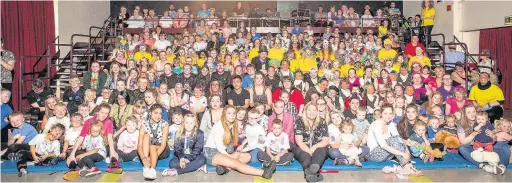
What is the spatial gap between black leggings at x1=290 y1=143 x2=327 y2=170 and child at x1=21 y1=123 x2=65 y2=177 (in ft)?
11.0

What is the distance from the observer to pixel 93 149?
6152 millimetres

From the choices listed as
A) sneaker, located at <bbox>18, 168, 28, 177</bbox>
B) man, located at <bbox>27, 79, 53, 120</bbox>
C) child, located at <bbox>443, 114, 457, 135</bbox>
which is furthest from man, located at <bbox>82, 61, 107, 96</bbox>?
child, located at <bbox>443, 114, 457, 135</bbox>

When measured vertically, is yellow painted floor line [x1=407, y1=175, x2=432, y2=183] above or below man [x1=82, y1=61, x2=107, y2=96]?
below

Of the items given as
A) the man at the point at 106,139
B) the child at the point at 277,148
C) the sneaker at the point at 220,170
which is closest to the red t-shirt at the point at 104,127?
the man at the point at 106,139

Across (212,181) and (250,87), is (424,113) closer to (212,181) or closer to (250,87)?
(250,87)

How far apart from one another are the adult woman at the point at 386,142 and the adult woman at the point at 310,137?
715mm

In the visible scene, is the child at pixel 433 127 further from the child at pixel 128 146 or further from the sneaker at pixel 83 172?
the sneaker at pixel 83 172

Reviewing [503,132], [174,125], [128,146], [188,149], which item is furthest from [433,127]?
[128,146]

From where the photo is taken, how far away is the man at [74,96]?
7773mm

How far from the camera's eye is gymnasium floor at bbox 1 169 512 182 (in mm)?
5629

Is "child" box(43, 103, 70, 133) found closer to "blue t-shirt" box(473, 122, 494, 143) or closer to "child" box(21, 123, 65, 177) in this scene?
"child" box(21, 123, 65, 177)

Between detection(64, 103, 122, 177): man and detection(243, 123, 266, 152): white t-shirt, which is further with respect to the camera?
detection(243, 123, 266, 152): white t-shirt

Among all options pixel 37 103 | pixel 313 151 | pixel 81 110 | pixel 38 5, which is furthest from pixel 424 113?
pixel 38 5

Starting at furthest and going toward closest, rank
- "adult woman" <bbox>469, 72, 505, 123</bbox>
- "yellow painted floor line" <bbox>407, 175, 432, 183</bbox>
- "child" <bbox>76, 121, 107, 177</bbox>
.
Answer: "adult woman" <bbox>469, 72, 505, 123</bbox> < "child" <bbox>76, 121, 107, 177</bbox> < "yellow painted floor line" <bbox>407, 175, 432, 183</bbox>
